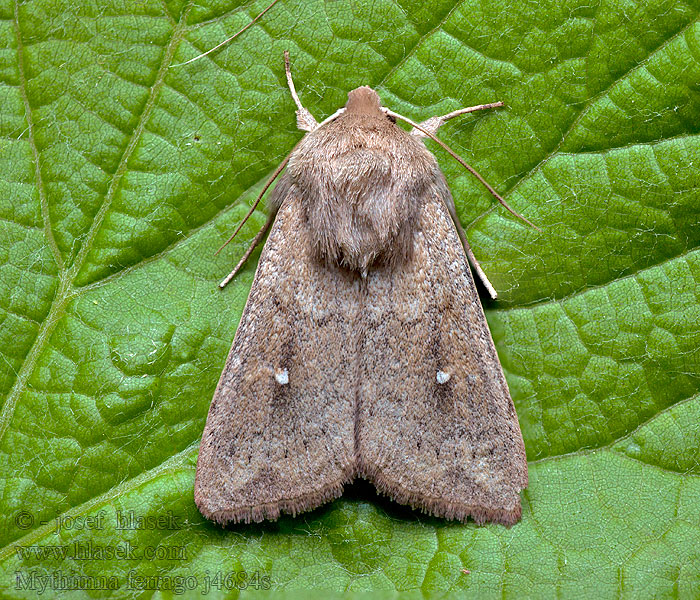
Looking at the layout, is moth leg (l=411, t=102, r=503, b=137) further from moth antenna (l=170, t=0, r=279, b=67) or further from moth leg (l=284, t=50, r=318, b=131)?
moth antenna (l=170, t=0, r=279, b=67)

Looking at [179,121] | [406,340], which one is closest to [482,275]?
[406,340]

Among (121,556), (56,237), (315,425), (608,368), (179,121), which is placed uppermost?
(179,121)

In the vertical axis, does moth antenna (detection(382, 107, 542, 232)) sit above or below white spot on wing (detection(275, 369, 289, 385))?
above

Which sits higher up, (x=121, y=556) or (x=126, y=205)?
(x=126, y=205)

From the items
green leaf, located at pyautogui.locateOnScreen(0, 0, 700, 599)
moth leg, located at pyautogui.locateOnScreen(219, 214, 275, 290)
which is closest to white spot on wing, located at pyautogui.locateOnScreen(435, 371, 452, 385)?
green leaf, located at pyautogui.locateOnScreen(0, 0, 700, 599)

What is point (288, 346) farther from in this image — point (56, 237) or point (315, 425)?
point (56, 237)

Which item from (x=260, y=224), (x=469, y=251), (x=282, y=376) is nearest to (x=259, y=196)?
(x=260, y=224)

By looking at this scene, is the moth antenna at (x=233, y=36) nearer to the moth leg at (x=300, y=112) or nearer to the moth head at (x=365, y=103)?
the moth leg at (x=300, y=112)
